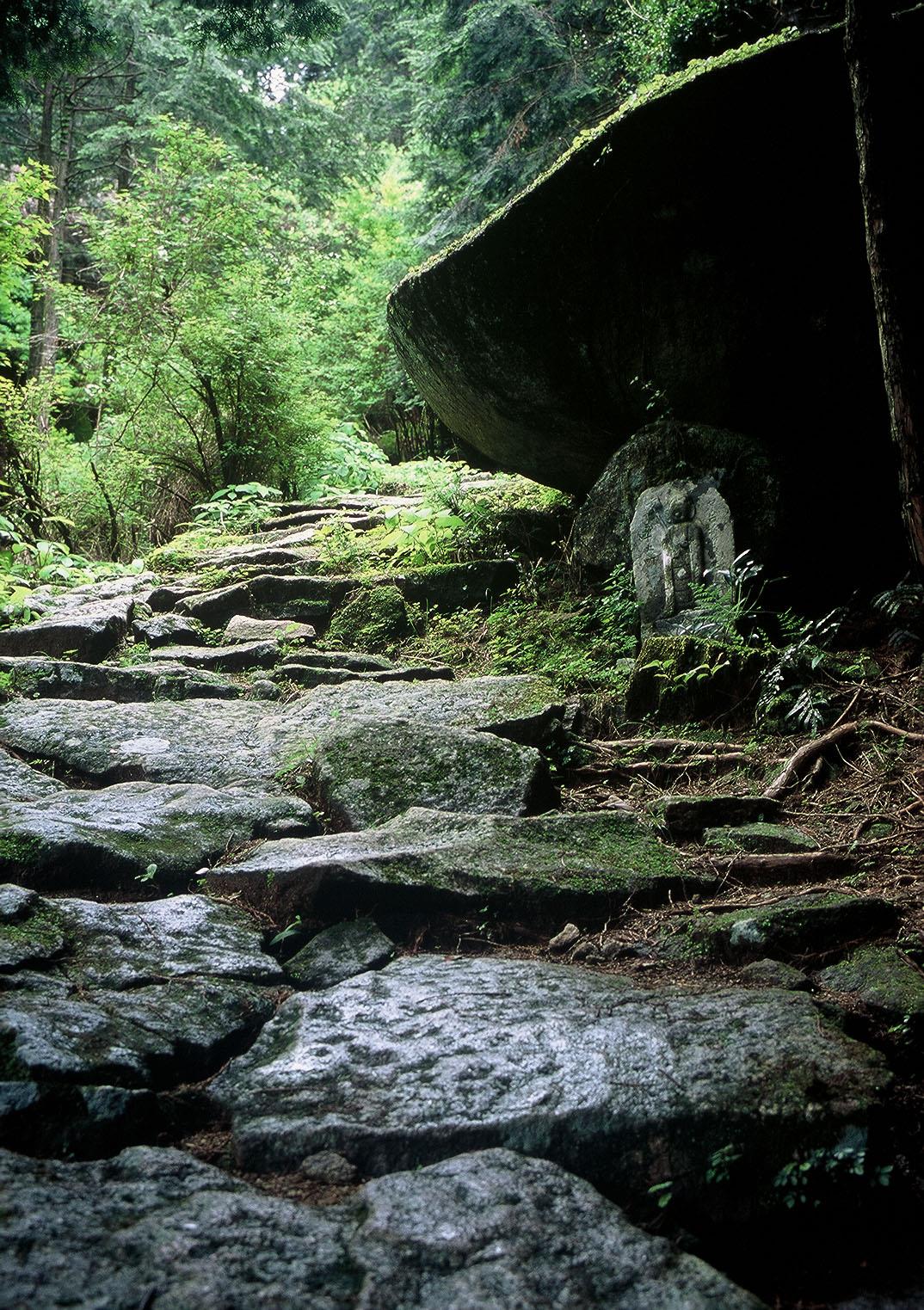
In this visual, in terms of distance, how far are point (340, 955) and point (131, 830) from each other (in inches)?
46.7

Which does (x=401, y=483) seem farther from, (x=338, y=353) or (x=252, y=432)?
(x=338, y=353)

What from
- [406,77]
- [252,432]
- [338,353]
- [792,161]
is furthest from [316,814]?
[406,77]

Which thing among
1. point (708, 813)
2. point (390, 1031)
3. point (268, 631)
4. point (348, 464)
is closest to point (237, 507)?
point (348, 464)

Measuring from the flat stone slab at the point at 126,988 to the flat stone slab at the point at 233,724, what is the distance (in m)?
1.42

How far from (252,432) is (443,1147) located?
1036cm

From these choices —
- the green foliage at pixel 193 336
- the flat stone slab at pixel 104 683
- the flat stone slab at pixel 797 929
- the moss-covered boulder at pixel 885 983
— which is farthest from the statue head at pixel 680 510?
the green foliage at pixel 193 336

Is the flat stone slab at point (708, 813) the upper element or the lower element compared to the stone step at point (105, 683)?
lower

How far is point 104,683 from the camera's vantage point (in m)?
5.71

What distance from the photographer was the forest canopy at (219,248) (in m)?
6.89

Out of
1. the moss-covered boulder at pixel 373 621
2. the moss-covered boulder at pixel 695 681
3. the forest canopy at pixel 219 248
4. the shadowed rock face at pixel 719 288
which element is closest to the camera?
the moss-covered boulder at pixel 695 681

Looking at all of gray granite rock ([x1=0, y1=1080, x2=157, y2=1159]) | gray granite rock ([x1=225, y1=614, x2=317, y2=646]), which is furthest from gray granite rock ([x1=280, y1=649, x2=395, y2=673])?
gray granite rock ([x1=0, y1=1080, x2=157, y2=1159])

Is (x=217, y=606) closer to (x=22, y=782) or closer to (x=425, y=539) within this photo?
(x=425, y=539)

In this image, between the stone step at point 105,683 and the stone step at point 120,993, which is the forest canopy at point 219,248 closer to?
the stone step at point 105,683

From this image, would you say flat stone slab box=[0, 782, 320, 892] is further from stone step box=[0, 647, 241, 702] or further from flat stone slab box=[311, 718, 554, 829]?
stone step box=[0, 647, 241, 702]
